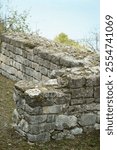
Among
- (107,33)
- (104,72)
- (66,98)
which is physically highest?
(107,33)

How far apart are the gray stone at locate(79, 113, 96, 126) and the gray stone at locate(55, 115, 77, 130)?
0.45ft

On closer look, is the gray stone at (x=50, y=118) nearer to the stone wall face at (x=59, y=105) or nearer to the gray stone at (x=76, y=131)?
the stone wall face at (x=59, y=105)

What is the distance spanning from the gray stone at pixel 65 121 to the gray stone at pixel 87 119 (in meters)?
0.14

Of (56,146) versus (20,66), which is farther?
(20,66)

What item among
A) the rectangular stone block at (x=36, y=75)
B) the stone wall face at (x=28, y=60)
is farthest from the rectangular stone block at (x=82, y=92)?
the rectangular stone block at (x=36, y=75)

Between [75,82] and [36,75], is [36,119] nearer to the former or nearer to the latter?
[75,82]

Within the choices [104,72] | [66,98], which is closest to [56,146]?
[66,98]

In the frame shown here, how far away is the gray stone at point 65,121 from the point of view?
306 inches

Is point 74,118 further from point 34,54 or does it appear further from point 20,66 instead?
point 20,66

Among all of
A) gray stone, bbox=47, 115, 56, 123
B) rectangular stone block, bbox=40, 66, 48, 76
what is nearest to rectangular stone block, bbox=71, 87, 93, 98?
gray stone, bbox=47, 115, 56, 123

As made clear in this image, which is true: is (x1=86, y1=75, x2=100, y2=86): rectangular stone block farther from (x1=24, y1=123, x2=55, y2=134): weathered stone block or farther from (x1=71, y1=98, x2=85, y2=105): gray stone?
(x1=24, y1=123, x2=55, y2=134): weathered stone block

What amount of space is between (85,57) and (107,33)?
3223 mm

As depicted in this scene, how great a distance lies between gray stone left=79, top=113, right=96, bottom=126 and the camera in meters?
8.01

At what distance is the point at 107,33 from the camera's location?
6.45 metres
